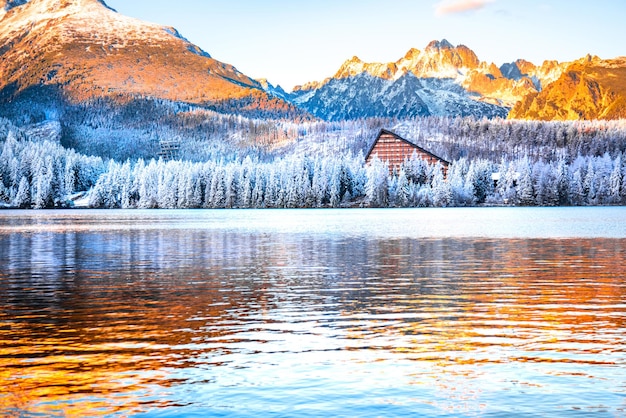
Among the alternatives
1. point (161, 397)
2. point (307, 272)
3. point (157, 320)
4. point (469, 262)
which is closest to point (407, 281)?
point (307, 272)

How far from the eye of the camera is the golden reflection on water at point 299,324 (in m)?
18.2

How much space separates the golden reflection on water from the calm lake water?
76 mm

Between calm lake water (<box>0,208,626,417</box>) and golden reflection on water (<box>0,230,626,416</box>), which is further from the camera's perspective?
golden reflection on water (<box>0,230,626,416</box>)

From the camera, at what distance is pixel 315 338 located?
23250mm

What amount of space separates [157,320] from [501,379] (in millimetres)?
12936

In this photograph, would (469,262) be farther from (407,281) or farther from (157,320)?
(157,320)

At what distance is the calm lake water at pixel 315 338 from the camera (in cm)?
1673

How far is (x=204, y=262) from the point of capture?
49.3m

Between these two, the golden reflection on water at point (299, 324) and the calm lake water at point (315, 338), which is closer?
the calm lake water at point (315, 338)

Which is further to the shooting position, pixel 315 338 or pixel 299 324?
pixel 299 324

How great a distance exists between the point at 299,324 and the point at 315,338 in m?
2.55

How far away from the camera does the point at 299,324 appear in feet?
84.5

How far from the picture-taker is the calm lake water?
1673cm

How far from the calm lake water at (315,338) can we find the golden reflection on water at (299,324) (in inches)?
3.0
